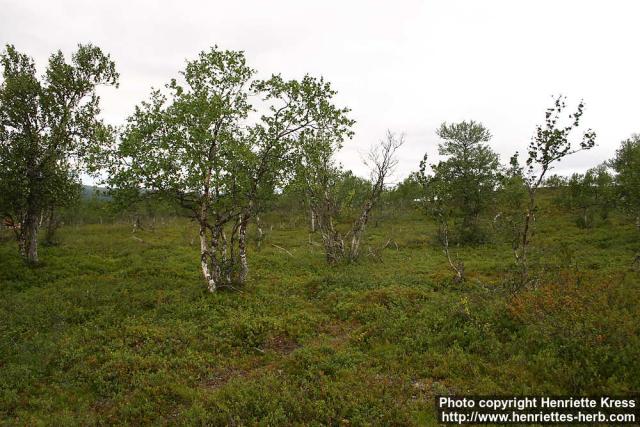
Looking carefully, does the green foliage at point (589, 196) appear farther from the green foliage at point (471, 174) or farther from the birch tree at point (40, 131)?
the birch tree at point (40, 131)

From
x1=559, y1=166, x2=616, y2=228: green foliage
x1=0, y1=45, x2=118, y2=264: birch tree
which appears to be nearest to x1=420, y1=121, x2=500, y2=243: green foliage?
x1=559, y1=166, x2=616, y2=228: green foliage

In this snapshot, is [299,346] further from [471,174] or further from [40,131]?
[471,174]

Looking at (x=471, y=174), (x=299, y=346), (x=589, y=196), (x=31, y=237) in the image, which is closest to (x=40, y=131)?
Result: (x=31, y=237)

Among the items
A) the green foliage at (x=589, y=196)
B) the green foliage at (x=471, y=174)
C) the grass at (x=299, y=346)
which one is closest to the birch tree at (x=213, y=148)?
the grass at (x=299, y=346)

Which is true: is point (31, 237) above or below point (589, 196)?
below

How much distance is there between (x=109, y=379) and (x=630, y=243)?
40.8 m

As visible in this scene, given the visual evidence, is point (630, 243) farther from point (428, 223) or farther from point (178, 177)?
point (178, 177)

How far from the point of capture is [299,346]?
44.0 feet

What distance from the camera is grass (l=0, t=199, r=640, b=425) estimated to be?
901cm

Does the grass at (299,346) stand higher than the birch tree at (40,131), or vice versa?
the birch tree at (40,131)

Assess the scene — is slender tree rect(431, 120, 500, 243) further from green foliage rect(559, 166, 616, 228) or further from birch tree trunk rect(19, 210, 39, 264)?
birch tree trunk rect(19, 210, 39, 264)

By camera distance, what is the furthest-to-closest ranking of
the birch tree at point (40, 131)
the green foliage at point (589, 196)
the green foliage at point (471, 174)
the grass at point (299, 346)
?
the green foliage at point (589, 196)
the green foliage at point (471, 174)
the birch tree at point (40, 131)
the grass at point (299, 346)

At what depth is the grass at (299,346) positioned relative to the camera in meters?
9.01

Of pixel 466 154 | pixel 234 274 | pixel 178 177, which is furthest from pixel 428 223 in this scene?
pixel 178 177
